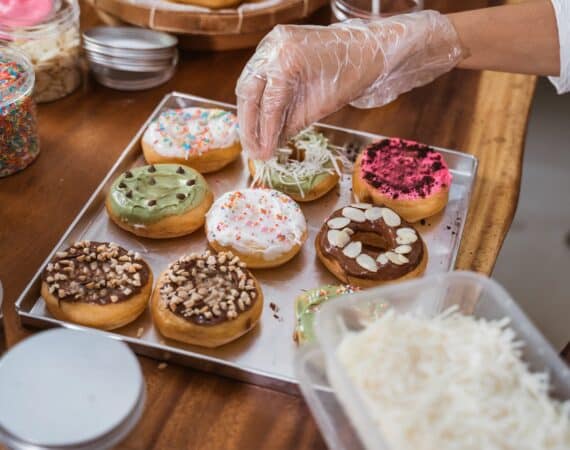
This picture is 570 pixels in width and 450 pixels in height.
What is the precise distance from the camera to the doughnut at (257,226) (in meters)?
1.52

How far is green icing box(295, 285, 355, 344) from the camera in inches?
52.3

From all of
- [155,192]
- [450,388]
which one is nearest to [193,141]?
[155,192]

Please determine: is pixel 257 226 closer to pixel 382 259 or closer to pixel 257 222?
pixel 257 222

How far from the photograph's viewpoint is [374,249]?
1616 mm

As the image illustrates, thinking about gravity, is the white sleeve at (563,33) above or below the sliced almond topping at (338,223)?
above

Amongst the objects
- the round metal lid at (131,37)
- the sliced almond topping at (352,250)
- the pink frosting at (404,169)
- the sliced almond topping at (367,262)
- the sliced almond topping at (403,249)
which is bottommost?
the sliced almond topping at (367,262)

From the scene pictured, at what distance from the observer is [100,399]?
99cm

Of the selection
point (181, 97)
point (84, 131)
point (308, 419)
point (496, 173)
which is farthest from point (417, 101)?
point (308, 419)

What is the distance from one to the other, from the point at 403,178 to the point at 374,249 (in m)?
0.20

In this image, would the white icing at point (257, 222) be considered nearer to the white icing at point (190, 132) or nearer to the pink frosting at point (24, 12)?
the white icing at point (190, 132)

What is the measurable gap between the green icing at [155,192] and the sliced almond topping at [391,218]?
40 centimetres

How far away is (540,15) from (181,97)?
2.96 ft

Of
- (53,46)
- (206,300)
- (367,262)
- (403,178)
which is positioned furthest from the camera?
(53,46)

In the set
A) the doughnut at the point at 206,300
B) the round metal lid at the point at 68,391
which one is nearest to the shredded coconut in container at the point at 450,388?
the round metal lid at the point at 68,391
